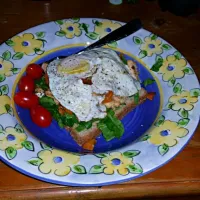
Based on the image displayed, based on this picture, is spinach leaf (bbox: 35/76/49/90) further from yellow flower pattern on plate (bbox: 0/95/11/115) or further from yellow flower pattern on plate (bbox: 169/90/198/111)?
yellow flower pattern on plate (bbox: 169/90/198/111)

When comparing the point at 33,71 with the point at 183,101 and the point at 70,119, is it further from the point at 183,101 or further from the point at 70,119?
the point at 183,101

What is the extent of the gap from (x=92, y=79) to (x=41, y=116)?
0.99ft

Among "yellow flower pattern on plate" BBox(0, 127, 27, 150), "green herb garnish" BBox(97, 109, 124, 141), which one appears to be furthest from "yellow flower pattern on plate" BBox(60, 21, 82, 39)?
"yellow flower pattern on plate" BBox(0, 127, 27, 150)

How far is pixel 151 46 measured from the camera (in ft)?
7.14

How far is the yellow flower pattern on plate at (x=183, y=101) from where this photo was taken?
1.85 metres

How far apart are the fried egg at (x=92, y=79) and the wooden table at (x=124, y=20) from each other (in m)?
0.37

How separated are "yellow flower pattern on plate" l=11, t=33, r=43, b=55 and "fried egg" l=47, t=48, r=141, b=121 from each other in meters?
0.20

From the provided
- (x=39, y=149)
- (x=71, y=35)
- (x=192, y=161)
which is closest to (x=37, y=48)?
(x=71, y=35)

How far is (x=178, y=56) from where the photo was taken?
2.10 meters

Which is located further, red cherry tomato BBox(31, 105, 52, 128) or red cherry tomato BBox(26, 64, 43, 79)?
red cherry tomato BBox(26, 64, 43, 79)

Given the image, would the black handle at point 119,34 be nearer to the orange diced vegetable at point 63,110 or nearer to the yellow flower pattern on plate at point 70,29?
the yellow flower pattern on plate at point 70,29

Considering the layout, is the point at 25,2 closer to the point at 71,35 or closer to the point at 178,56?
the point at 71,35

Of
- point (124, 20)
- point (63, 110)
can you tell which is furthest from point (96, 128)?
point (124, 20)

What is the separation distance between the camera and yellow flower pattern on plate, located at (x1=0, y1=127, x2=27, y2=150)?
1.63m
